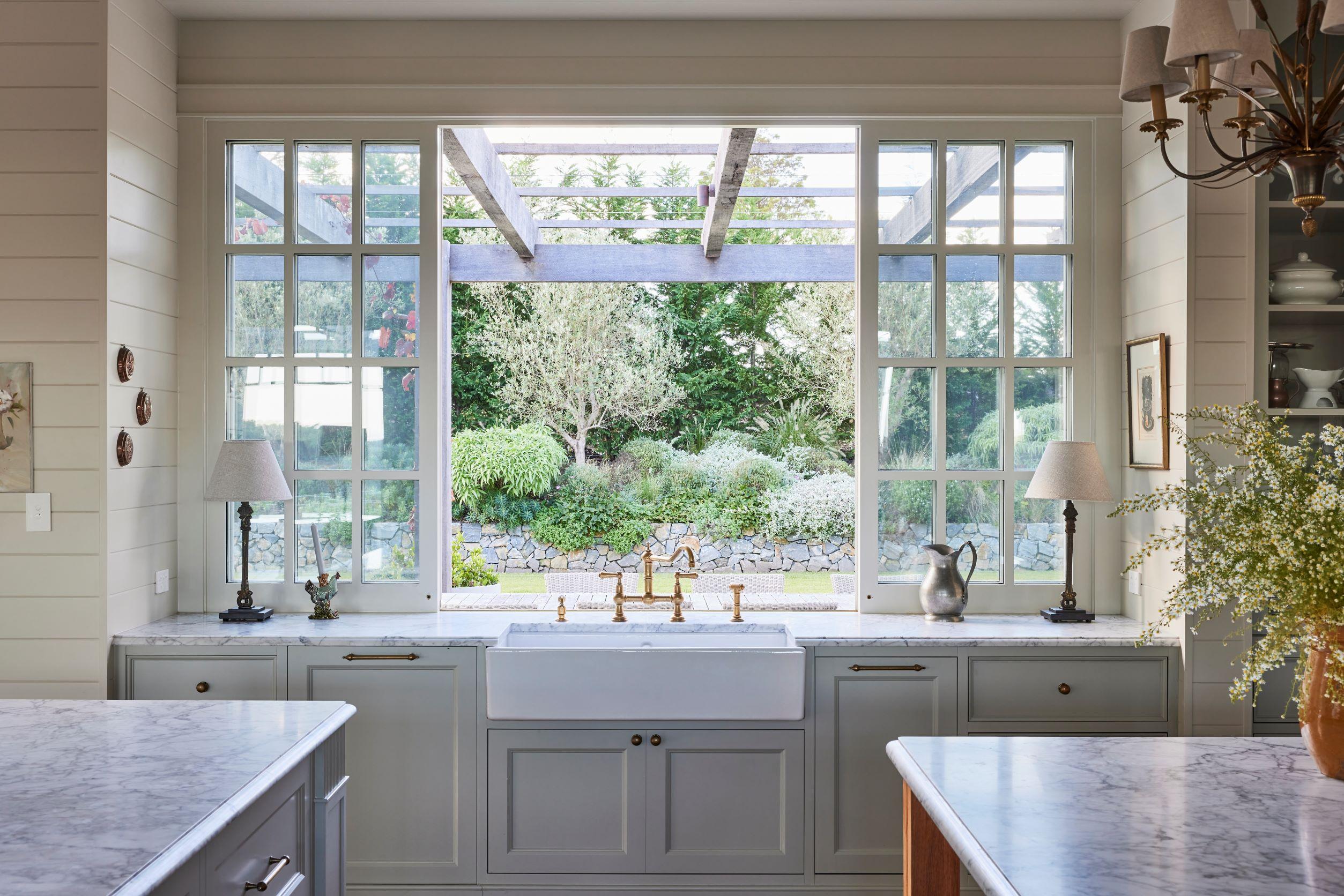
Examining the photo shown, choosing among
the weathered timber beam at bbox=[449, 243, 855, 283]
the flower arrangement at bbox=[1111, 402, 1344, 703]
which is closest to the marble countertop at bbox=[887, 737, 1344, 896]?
the flower arrangement at bbox=[1111, 402, 1344, 703]

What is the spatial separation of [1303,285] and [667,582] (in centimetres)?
469

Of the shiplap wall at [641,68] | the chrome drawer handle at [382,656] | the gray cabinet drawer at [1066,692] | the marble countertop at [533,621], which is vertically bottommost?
the gray cabinet drawer at [1066,692]

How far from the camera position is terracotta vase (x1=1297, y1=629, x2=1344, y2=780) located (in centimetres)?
142

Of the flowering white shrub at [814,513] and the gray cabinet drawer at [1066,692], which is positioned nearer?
the gray cabinet drawer at [1066,692]

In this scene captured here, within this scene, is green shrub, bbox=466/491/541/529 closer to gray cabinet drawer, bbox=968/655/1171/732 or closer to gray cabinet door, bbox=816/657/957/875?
gray cabinet door, bbox=816/657/957/875

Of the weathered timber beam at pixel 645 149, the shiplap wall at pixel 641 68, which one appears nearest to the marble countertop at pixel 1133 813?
the shiplap wall at pixel 641 68

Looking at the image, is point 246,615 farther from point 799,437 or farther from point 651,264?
point 799,437

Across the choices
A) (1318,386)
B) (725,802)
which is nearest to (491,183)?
(725,802)

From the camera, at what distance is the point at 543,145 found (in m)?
4.10

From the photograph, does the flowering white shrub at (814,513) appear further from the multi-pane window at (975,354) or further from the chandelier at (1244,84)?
the chandelier at (1244,84)

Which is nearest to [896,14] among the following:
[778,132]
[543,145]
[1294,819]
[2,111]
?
[543,145]

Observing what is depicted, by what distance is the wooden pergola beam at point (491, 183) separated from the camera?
343 cm

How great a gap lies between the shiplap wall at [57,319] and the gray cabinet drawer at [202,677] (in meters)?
0.11

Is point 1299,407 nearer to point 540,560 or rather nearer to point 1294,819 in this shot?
point 1294,819
